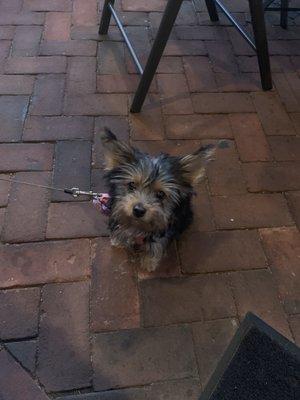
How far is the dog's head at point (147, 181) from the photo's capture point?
6.77ft

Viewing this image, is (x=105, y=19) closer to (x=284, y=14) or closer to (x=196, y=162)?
(x=284, y=14)

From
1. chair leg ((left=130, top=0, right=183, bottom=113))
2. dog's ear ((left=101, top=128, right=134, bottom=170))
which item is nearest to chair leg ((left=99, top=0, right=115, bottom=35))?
chair leg ((left=130, top=0, right=183, bottom=113))

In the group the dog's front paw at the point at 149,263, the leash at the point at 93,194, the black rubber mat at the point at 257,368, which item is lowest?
the black rubber mat at the point at 257,368

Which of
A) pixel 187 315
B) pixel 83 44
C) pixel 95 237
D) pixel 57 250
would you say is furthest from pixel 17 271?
pixel 83 44

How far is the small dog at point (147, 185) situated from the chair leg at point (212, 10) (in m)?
2.49

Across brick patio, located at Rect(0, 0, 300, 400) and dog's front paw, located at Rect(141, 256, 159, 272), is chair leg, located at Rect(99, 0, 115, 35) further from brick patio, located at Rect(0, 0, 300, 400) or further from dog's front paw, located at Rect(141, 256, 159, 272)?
dog's front paw, located at Rect(141, 256, 159, 272)

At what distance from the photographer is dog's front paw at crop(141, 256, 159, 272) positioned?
95.4 inches

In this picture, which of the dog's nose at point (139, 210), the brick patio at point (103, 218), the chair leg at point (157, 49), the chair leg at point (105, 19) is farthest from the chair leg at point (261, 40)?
the dog's nose at point (139, 210)

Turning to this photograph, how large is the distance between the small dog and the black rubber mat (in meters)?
0.73

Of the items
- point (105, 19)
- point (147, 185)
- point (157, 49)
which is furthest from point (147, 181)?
point (105, 19)

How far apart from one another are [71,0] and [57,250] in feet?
9.55

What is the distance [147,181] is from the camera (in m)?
2.07

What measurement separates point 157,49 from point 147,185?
52.7 inches

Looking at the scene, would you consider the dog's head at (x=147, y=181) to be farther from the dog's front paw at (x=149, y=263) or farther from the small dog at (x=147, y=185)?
the dog's front paw at (x=149, y=263)
